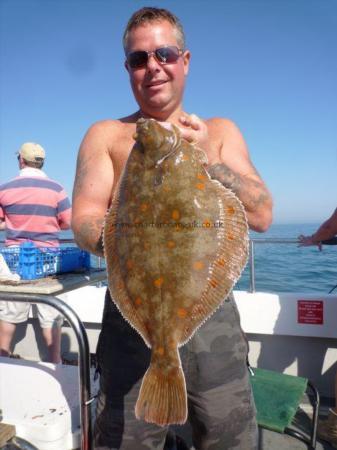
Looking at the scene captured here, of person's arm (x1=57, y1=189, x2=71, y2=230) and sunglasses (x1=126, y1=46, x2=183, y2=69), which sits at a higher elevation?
sunglasses (x1=126, y1=46, x2=183, y2=69)

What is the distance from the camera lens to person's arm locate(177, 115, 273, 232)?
1.86 metres

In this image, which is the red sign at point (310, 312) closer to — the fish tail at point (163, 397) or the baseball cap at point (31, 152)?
the fish tail at point (163, 397)

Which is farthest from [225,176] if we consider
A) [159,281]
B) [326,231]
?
[326,231]

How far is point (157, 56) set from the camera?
2.12m

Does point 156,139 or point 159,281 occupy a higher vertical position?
point 156,139

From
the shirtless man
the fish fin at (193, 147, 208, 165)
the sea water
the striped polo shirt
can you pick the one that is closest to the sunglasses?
the shirtless man

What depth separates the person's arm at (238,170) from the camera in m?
1.86

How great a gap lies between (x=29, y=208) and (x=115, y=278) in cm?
310

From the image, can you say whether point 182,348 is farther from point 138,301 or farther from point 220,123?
point 220,123

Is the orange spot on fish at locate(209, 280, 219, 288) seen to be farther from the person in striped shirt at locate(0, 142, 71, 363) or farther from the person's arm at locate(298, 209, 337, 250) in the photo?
the person in striped shirt at locate(0, 142, 71, 363)

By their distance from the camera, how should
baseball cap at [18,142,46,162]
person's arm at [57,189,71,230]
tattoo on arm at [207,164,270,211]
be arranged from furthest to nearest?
person's arm at [57,189,71,230] → baseball cap at [18,142,46,162] → tattoo on arm at [207,164,270,211]

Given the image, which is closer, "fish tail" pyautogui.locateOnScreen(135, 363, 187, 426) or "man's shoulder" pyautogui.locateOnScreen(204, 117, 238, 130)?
"fish tail" pyautogui.locateOnScreen(135, 363, 187, 426)

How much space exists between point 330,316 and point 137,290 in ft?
11.4

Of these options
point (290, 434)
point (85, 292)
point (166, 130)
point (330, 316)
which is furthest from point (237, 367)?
point (85, 292)
